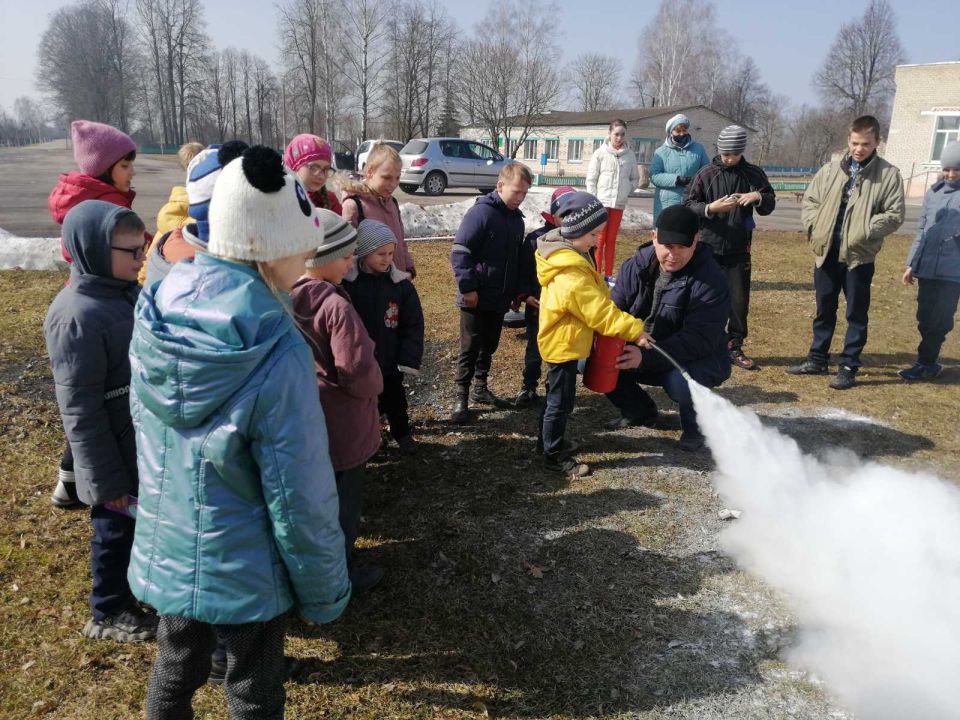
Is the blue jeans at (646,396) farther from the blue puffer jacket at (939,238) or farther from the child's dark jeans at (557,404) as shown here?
the blue puffer jacket at (939,238)

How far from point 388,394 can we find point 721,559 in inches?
96.5

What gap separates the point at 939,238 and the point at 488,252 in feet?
14.6

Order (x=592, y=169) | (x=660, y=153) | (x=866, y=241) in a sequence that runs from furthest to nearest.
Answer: (x=592, y=169), (x=660, y=153), (x=866, y=241)

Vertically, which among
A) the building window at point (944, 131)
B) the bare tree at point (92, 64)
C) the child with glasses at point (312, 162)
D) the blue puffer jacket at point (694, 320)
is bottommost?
the blue puffer jacket at point (694, 320)

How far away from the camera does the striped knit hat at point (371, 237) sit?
3986 mm

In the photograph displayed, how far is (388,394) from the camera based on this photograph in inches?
190

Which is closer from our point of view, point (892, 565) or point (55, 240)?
point (892, 565)

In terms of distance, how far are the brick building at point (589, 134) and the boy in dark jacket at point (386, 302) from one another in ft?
164

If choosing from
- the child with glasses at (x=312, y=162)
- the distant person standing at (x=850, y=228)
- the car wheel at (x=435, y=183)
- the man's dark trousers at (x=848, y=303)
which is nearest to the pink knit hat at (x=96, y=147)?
the child with glasses at (x=312, y=162)

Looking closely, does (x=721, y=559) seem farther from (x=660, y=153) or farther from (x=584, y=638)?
(x=660, y=153)

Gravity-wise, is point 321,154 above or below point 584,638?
above

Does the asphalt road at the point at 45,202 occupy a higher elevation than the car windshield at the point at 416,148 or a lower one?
lower

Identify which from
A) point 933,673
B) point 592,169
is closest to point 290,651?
point 933,673

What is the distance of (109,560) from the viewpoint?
3.03m
